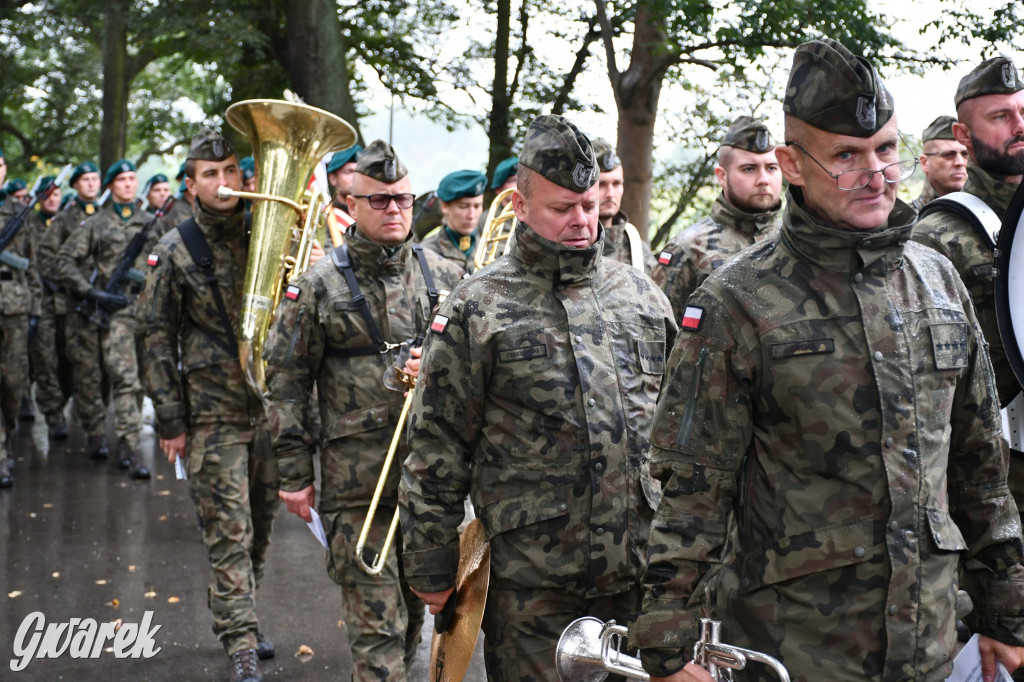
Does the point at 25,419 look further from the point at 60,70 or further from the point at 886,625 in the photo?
the point at 60,70

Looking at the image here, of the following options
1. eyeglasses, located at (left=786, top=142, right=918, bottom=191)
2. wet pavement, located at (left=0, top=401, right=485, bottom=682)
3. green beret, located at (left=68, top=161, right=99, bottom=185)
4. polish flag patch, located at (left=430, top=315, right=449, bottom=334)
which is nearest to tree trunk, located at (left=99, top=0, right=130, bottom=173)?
green beret, located at (left=68, top=161, right=99, bottom=185)

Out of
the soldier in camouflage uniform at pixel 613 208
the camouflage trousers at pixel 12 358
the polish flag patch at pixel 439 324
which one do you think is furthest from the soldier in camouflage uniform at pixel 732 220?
the camouflage trousers at pixel 12 358

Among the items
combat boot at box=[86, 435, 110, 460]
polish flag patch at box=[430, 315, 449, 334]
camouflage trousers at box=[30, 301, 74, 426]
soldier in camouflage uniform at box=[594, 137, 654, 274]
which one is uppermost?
soldier in camouflage uniform at box=[594, 137, 654, 274]

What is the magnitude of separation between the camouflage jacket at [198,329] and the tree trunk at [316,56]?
645 cm

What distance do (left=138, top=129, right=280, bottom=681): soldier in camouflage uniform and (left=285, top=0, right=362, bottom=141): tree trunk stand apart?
639 cm

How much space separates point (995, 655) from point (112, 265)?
33.4 ft

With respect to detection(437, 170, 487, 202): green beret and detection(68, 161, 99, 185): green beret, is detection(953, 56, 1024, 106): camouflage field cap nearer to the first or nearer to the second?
detection(437, 170, 487, 202): green beret

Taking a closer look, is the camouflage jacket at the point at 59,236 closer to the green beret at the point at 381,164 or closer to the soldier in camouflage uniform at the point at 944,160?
the green beret at the point at 381,164

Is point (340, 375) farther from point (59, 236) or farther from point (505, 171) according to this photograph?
point (59, 236)

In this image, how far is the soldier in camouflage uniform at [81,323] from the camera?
11.4 metres

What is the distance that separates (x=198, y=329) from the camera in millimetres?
6207

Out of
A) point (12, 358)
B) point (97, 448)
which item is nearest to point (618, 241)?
point (97, 448)

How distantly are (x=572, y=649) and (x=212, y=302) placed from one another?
3.55 meters

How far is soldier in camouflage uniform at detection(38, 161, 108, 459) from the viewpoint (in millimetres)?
11422
